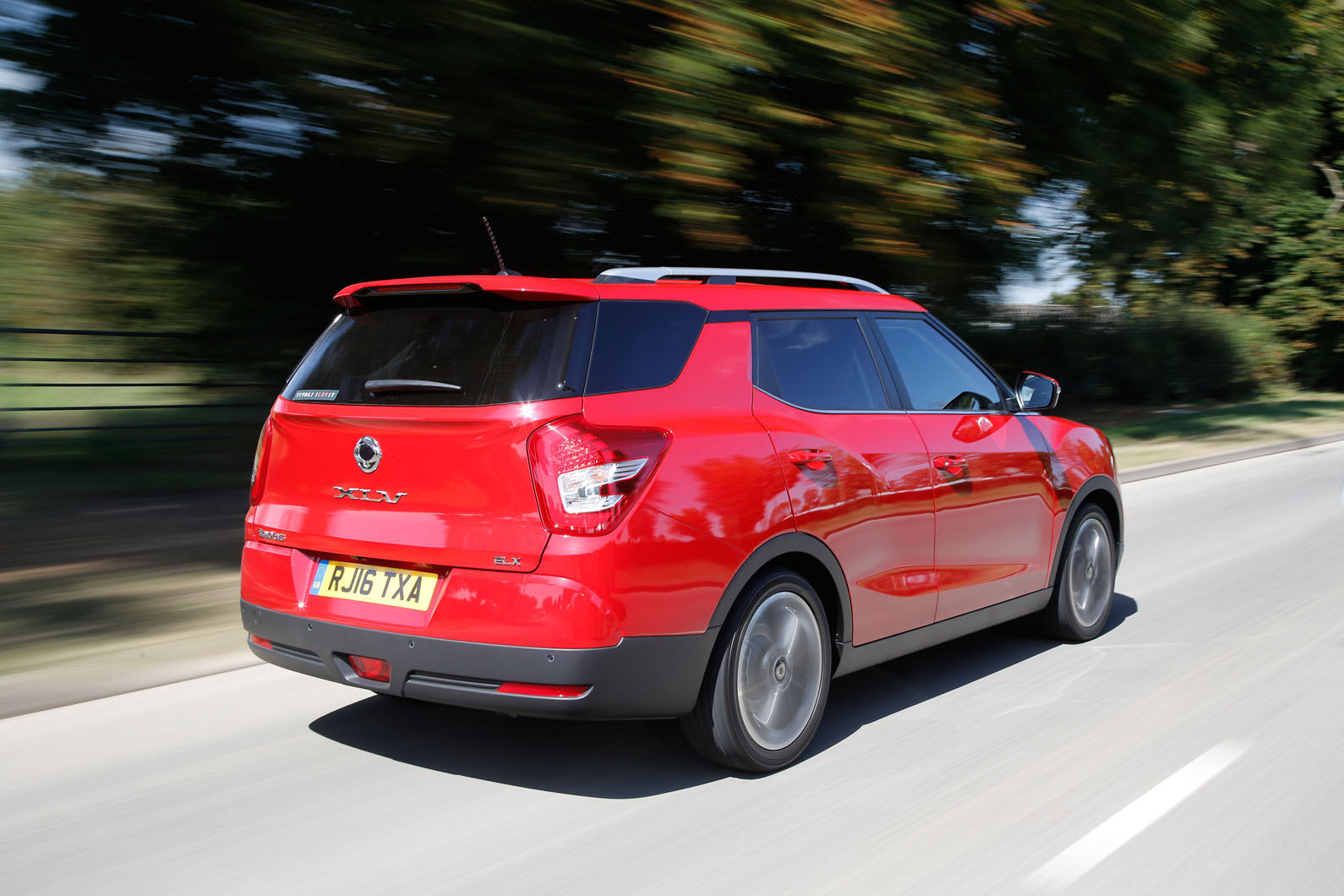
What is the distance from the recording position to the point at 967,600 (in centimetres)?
509

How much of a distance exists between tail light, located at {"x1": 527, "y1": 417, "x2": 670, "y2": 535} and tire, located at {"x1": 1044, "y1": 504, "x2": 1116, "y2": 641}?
2.95m

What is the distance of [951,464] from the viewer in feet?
16.3

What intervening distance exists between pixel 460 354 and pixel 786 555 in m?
1.29

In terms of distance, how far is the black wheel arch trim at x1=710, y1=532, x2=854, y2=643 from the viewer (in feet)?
12.8

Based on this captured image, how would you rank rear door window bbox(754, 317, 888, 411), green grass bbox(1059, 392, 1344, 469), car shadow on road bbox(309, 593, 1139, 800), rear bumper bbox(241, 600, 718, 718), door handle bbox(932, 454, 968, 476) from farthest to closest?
green grass bbox(1059, 392, 1344, 469)
door handle bbox(932, 454, 968, 476)
rear door window bbox(754, 317, 888, 411)
car shadow on road bbox(309, 593, 1139, 800)
rear bumper bbox(241, 600, 718, 718)

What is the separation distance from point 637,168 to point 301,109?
8.22 feet

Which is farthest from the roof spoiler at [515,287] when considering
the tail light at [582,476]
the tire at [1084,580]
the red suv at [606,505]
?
the tire at [1084,580]

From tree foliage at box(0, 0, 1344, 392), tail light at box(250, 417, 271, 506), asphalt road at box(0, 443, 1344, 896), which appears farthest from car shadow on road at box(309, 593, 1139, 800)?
tree foliage at box(0, 0, 1344, 392)

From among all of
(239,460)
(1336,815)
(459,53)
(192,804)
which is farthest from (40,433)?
(1336,815)

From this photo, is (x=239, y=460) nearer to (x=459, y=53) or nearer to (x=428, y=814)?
(x=459, y=53)

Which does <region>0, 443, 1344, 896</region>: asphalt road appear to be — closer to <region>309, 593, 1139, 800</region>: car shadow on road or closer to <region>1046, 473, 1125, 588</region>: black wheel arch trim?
<region>309, 593, 1139, 800</region>: car shadow on road

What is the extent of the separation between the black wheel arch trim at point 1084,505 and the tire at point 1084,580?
0.12 ft

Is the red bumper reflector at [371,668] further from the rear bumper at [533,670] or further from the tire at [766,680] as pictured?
the tire at [766,680]

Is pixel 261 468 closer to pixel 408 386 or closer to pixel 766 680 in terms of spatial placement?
pixel 408 386
